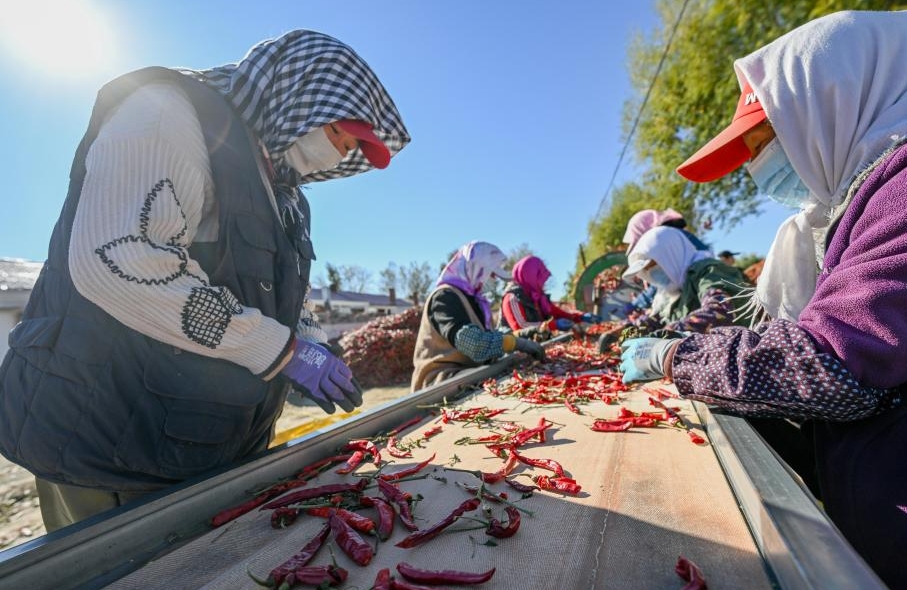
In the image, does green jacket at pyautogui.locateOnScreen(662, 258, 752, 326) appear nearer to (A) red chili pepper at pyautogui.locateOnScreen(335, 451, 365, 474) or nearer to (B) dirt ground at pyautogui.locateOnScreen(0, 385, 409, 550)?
(B) dirt ground at pyautogui.locateOnScreen(0, 385, 409, 550)

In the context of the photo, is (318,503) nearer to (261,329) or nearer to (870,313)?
(261,329)

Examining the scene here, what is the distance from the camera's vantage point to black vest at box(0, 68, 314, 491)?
145 cm

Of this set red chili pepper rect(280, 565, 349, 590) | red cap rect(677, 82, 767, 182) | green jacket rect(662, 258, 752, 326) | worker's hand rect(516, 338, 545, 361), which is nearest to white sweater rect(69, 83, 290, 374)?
red chili pepper rect(280, 565, 349, 590)

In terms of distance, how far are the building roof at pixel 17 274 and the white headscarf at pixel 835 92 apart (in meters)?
12.5

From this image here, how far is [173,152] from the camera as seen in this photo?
152 centimetres

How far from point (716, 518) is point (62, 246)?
91.7 inches

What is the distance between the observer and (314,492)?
1442 millimetres

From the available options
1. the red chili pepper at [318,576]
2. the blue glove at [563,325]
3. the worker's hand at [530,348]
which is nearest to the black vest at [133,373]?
the red chili pepper at [318,576]

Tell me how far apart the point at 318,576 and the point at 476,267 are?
4.74 m

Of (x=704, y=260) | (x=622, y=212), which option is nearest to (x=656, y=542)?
(x=704, y=260)

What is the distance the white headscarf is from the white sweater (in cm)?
231

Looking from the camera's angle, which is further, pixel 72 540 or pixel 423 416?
pixel 423 416

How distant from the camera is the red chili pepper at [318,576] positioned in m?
0.97

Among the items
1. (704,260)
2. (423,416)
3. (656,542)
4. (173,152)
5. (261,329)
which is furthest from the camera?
(704,260)
